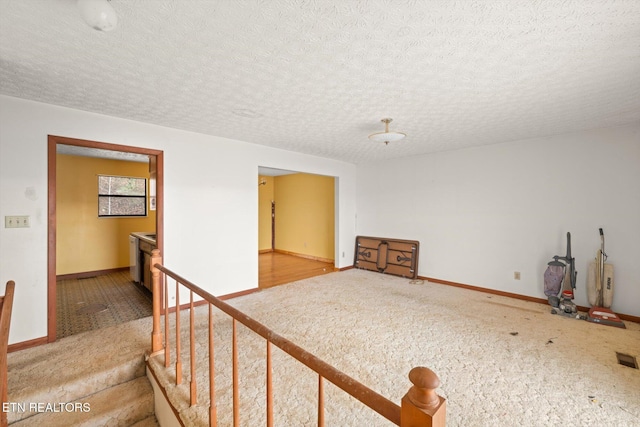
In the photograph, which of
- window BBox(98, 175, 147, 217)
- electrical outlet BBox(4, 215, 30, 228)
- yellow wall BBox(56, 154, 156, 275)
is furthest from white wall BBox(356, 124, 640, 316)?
yellow wall BBox(56, 154, 156, 275)

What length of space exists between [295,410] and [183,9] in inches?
95.3

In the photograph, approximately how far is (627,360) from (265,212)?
722cm

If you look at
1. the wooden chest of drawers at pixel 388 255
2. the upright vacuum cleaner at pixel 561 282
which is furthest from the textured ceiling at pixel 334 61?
the wooden chest of drawers at pixel 388 255

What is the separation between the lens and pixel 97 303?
3688 mm

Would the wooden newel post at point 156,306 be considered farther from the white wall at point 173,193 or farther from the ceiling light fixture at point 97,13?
the ceiling light fixture at point 97,13

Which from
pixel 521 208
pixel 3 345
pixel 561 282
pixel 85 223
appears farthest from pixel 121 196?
pixel 561 282

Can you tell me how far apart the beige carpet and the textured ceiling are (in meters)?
2.28

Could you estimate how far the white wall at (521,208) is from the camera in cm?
335

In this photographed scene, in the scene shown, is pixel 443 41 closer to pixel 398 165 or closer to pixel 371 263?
pixel 398 165

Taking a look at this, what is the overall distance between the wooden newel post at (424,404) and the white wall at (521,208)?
12.9 feet

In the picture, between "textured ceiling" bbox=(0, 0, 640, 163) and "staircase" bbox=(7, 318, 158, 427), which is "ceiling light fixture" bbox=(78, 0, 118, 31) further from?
"staircase" bbox=(7, 318, 158, 427)

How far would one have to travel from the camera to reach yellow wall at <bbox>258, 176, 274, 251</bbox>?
7.98 m

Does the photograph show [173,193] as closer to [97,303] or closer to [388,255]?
[97,303]

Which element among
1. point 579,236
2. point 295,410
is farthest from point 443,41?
point 579,236
